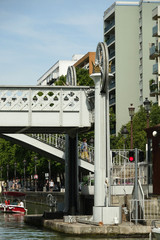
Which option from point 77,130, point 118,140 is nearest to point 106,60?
point 77,130

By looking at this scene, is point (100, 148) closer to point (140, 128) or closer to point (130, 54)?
point (140, 128)

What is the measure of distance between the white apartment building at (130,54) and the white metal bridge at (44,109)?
6482 centimetres

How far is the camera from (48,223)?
3194 cm

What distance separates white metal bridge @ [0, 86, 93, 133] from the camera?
2962 cm

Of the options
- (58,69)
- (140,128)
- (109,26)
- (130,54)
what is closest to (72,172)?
(140,128)

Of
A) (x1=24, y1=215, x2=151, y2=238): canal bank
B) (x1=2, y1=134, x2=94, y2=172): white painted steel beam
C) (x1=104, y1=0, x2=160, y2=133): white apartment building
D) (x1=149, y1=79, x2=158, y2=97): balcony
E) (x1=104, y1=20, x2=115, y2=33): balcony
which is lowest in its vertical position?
(x1=24, y1=215, x2=151, y2=238): canal bank

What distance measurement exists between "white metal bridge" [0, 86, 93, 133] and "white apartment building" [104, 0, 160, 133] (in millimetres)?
64817

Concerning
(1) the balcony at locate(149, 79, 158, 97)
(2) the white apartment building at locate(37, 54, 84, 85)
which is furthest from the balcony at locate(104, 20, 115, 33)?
(2) the white apartment building at locate(37, 54, 84, 85)

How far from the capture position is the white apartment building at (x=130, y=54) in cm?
9556

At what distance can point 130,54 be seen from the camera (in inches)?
3844

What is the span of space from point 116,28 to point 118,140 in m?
27.6

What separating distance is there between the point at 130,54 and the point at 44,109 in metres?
68.8

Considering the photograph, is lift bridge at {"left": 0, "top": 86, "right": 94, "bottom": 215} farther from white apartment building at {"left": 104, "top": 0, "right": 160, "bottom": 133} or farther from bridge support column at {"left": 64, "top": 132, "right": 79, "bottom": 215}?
white apartment building at {"left": 104, "top": 0, "right": 160, "bottom": 133}

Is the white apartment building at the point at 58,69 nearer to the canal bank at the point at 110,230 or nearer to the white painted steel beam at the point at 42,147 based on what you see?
the white painted steel beam at the point at 42,147
